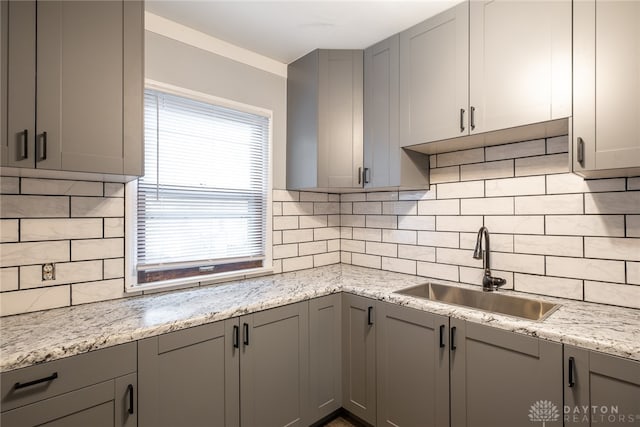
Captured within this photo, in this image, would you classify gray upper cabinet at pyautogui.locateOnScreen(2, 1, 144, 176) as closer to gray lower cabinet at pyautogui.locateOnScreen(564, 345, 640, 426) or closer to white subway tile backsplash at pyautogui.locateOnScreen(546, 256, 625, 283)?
gray lower cabinet at pyautogui.locateOnScreen(564, 345, 640, 426)

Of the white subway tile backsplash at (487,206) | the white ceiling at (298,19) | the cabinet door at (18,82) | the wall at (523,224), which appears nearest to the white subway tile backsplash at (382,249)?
the wall at (523,224)

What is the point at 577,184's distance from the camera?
1.72 meters

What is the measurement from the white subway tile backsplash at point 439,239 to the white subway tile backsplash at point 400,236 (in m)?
0.05

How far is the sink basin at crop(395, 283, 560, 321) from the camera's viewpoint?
1.77 meters

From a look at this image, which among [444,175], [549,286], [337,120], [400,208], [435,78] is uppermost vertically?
[435,78]

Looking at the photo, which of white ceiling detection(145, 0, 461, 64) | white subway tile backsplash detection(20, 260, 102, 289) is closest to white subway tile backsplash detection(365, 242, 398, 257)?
white ceiling detection(145, 0, 461, 64)

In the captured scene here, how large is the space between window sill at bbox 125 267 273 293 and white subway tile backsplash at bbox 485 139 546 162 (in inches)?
64.8

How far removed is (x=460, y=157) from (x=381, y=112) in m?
0.59

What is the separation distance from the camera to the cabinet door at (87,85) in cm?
132

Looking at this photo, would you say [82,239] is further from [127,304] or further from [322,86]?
[322,86]

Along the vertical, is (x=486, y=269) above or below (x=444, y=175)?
below

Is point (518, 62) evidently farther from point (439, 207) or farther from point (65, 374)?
point (65, 374)

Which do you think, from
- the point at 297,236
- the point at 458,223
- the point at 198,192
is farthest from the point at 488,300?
the point at 198,192

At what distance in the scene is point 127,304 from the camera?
172cm
